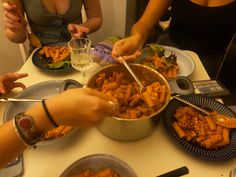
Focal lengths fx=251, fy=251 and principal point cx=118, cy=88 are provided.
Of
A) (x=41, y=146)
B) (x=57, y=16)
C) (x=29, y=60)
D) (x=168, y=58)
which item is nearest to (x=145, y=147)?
(x=41, y=146)

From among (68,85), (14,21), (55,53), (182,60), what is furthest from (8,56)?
(182,60)

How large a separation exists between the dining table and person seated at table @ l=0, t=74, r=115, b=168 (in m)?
0.13

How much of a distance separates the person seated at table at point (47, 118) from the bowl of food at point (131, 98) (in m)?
0.10

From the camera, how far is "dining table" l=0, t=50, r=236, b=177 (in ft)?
2.33

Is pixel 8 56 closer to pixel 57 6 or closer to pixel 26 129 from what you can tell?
pixel 57 6

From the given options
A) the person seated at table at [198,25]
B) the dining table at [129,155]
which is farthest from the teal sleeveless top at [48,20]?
the dining table at [129,155]

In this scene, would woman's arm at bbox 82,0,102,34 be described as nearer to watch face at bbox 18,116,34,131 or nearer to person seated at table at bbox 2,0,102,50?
person seated at table at bbox 2,0,102,50

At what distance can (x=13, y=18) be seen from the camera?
45.3 inches

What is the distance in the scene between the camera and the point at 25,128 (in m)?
0.59

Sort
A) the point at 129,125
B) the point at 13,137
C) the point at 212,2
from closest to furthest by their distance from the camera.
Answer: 1. the point at 13,137
2. the point at 129,125
3. the point at 212,2

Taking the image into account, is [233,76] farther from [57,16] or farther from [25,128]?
[25,128]

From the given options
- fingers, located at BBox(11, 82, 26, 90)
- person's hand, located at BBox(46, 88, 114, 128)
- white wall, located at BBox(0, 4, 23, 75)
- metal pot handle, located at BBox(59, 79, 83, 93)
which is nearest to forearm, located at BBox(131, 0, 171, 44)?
metal pot handle, located at BBox(59, 79, 83, 93)

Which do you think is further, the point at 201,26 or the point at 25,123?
the point at 201,26

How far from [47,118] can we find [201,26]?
3.75ft
